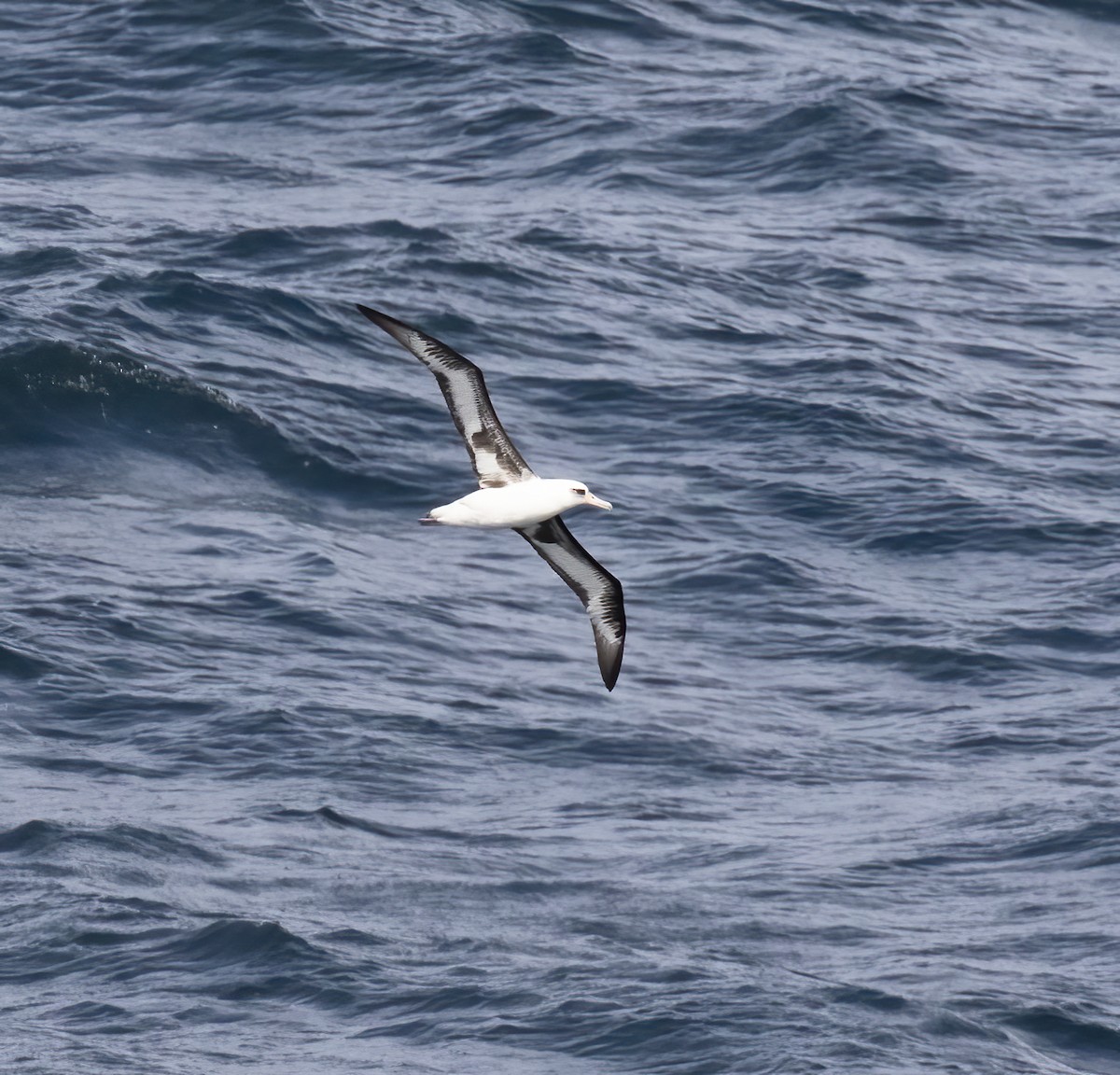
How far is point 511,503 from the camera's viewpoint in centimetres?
1677

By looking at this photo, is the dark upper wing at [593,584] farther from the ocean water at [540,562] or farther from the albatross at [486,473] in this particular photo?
the ocean water at [540,562]

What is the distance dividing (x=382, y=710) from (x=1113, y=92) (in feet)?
77.2

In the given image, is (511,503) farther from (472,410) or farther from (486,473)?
(472,410)

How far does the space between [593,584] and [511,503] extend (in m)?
1.68

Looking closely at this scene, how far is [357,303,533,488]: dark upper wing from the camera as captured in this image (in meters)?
16.3

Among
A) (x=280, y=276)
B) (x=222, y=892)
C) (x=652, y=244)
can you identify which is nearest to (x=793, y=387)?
(x=652, y=244)

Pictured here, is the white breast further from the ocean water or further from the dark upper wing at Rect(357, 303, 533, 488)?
the ocean water

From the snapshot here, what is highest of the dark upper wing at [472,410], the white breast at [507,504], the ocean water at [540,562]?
the dark upper wing at [472,410]

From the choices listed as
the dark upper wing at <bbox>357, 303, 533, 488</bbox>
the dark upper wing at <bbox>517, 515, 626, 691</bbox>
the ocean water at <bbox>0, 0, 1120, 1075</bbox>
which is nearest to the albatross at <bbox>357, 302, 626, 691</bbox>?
the dark upper wing at <bbox>357, 303, 533, 488</bbox>

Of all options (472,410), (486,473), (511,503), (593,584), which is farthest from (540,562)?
(472,410)

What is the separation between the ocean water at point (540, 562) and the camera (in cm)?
2161

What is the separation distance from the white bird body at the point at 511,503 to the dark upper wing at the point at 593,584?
74 cm

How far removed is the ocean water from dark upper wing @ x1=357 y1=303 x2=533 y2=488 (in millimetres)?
6251

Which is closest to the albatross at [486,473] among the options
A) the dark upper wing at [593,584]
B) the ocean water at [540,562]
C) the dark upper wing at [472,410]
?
the dark upper wing at [472,410]
